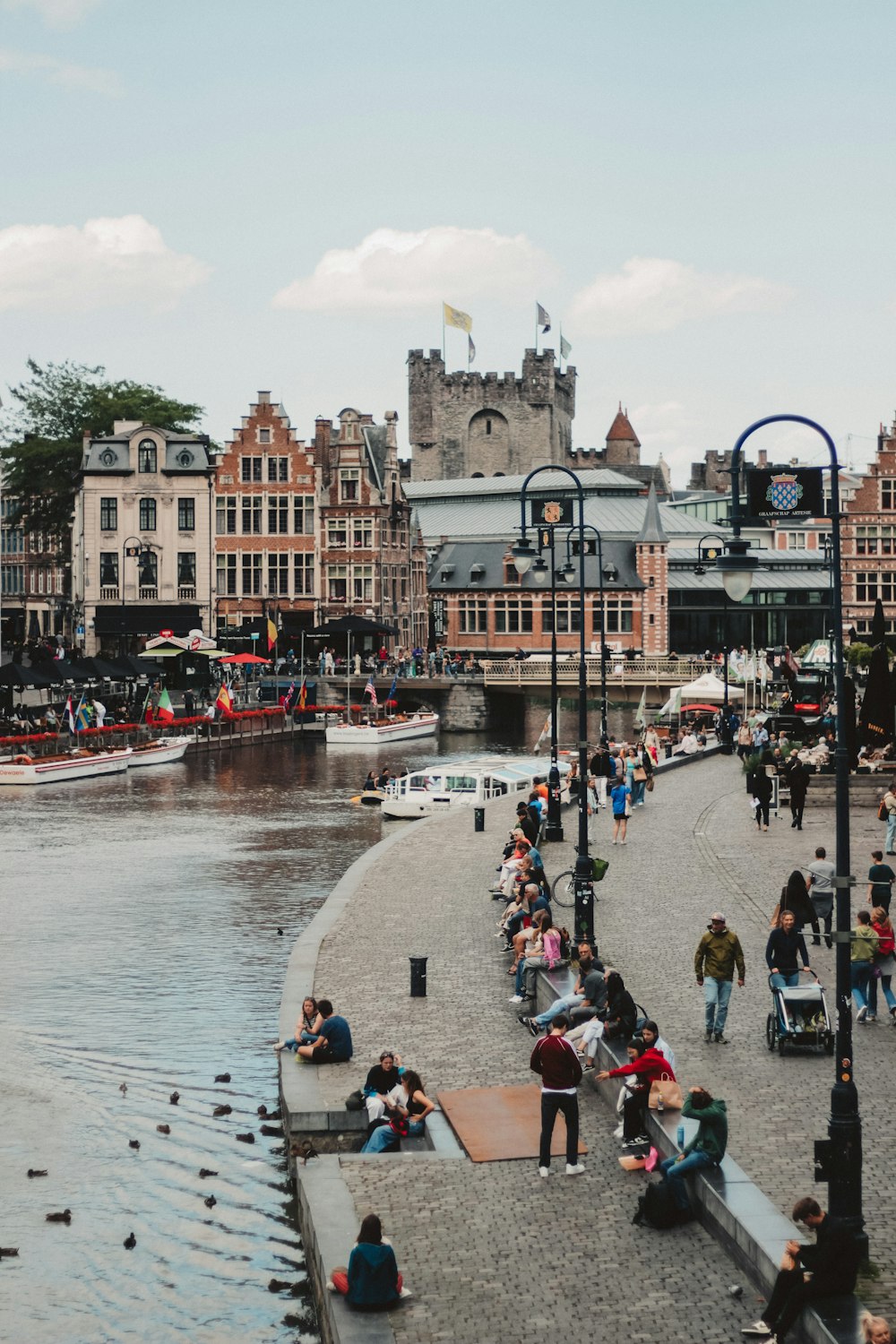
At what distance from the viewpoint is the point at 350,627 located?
8744 cm

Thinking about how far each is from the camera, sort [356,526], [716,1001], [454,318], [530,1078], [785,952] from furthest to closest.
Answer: [454,318], [356,526], [785,952], [716,1001], [530,1078]

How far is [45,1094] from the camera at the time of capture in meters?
21.1

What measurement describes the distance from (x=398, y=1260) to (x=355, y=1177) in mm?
2285

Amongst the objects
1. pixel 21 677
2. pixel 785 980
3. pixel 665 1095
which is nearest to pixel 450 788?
pixel 21 677

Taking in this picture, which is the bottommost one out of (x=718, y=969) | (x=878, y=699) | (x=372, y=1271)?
(x=372, y=1271)

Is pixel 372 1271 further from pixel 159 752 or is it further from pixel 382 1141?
pixel 159 752

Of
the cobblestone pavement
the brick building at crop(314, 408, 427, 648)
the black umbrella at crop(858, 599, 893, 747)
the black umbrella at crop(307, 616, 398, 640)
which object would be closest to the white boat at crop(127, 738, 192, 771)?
the black umbrella at crop(307, 616, 398, 640)

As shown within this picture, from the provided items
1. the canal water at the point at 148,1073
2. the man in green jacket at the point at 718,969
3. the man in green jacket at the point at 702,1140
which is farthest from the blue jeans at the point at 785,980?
the canal water at the point at 148,1073

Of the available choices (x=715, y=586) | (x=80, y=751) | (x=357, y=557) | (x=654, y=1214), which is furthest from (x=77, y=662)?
(x=654, y=1214)

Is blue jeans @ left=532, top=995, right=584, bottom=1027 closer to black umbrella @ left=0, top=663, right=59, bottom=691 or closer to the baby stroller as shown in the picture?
the baby stroller

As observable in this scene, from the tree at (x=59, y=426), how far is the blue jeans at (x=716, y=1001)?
277ft

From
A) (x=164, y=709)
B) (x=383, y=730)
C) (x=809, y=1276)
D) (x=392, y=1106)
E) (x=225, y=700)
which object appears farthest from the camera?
(x=383, y=730)

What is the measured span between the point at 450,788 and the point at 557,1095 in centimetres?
3552

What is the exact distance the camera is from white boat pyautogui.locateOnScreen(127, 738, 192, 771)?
6562cm
